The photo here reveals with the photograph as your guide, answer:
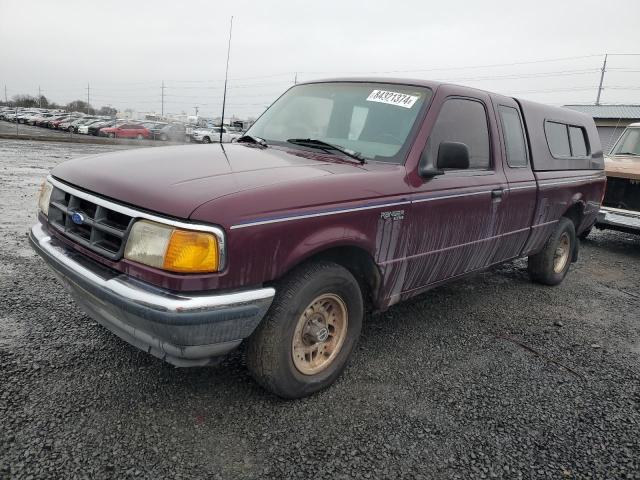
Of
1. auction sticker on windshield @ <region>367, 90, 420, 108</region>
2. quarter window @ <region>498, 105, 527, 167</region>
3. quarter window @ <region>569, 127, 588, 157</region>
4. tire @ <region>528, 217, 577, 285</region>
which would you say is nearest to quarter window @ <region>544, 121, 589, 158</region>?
quarter window @ <region>569, 127, 588, 157</region>

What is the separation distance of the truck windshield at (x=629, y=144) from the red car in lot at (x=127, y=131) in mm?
30791

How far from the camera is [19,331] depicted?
3.21 metres

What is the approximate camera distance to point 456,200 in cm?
336

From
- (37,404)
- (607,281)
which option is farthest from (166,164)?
(607,281)

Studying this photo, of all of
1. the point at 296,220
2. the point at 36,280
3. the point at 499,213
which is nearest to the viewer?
the point at 296,220

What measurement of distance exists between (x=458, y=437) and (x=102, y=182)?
2.31 meters

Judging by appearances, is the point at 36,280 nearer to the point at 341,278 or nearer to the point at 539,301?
the point at 341,278

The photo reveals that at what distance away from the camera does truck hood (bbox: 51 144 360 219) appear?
223 centimetres

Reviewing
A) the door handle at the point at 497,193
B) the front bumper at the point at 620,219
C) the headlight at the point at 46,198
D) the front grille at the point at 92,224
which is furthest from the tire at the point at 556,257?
the headlight at the point at 46,198

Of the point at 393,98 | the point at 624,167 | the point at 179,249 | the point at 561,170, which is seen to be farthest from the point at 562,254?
the point at 179,249

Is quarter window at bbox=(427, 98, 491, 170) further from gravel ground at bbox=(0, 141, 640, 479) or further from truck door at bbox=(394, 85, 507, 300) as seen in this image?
gravel ground at bbox=(0, 141, 640, 479)

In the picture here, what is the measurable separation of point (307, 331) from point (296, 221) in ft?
2.23

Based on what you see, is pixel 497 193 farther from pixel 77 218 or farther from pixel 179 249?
pixel 77 218

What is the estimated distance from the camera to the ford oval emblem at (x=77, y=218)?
2541mm
